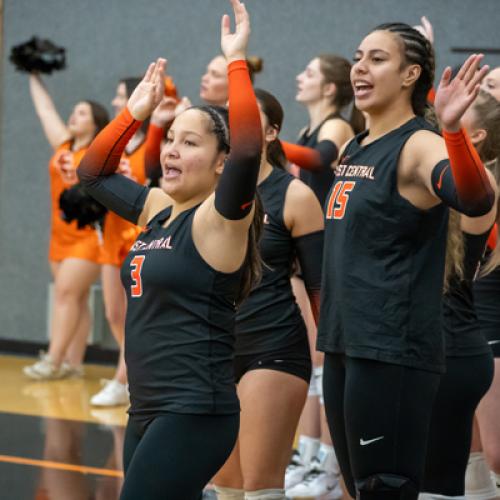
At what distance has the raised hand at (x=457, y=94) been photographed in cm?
232

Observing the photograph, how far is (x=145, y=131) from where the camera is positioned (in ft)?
20.3

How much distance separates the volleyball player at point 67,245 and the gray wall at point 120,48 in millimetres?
909

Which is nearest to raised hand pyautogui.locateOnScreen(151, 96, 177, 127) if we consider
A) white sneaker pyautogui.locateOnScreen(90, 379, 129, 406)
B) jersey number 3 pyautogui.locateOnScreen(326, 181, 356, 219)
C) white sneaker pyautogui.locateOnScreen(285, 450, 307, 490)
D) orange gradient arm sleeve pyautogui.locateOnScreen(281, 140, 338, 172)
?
orange gradient arm sleeve pyautogui.locateOnScreen(281, 140, 338, 172)

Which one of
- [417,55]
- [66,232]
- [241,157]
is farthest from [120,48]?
[241,157]

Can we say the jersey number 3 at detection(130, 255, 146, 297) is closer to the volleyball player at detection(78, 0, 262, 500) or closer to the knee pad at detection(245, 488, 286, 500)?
the volleyball player at detection(78, 0, 262, 500)

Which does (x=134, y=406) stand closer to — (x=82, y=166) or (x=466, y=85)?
(x=82, y=166)

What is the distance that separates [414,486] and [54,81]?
215 inches

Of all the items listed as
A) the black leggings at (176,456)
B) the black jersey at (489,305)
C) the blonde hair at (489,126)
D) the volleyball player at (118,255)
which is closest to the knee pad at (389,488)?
the black leggings at (176,456)

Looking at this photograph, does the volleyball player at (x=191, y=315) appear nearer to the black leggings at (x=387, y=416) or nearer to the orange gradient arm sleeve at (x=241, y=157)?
the orange gradient arm sleeve at (x=241, y=157)

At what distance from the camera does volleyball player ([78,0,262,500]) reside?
2354 millimetres

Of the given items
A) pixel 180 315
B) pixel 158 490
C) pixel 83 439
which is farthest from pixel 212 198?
pixel 83 439

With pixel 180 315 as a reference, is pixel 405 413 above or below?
below

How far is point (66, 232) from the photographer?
652 centimetres

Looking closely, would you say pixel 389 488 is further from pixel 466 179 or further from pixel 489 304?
pixel 489 304
